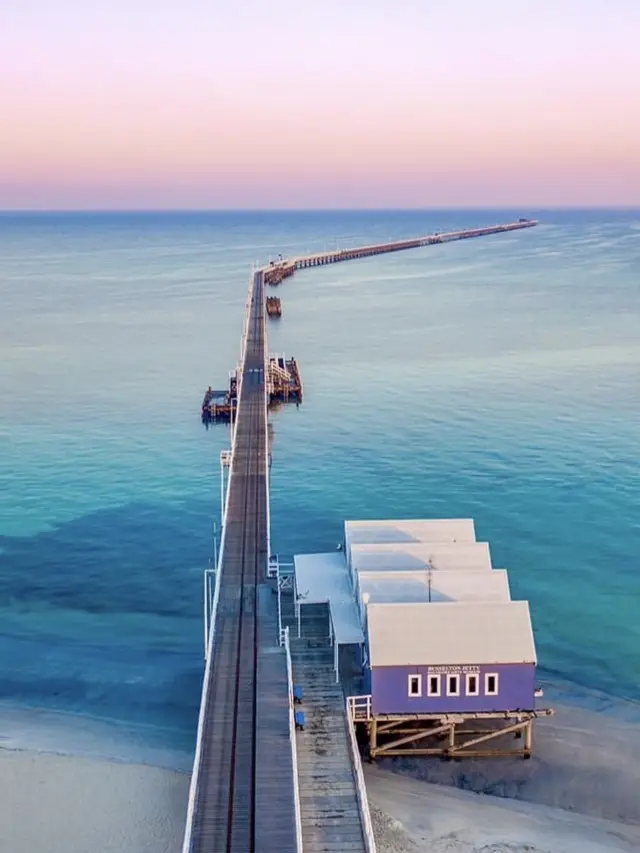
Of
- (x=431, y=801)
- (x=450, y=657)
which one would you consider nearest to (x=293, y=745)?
(x=431, y=801)

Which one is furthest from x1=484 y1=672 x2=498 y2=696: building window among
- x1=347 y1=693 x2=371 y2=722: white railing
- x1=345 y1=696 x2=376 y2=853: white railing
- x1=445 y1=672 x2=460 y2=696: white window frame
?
x1=345 y1=696 x2=376 y2=853: white railing

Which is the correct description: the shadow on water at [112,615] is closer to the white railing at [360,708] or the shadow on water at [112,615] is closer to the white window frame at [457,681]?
the white railing at [360,708]

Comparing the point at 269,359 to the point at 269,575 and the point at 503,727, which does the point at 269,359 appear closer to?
the point at 269,575

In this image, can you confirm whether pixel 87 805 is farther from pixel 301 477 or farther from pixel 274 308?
pixel 274 308

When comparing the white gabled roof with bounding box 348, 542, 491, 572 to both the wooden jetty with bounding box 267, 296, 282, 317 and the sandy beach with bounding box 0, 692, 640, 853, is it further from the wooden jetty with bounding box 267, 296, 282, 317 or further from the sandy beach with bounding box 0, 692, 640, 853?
the wooden jetty with bounding box 267, 296, 282, 317

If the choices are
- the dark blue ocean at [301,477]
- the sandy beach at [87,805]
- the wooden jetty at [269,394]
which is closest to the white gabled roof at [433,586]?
the dark blue ocean at [301,477]

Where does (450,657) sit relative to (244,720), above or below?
above
